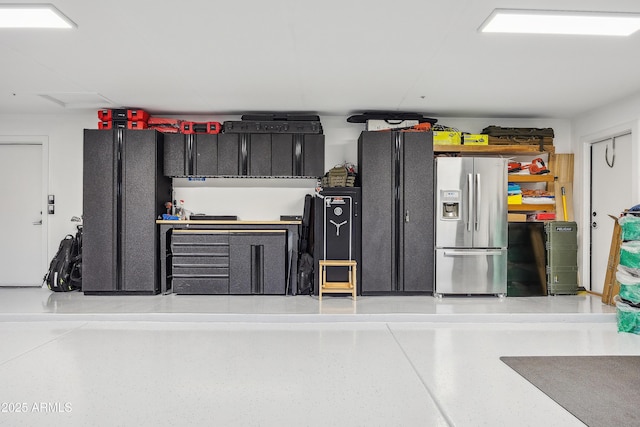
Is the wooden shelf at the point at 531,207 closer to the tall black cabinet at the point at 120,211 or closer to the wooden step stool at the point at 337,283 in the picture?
the wooden step stool at the point at 337,283

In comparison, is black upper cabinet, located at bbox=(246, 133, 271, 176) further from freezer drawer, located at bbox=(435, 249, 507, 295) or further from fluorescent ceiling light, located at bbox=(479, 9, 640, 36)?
fluorescent ceiling light, located at bbox=(479, 9, 640, 36)

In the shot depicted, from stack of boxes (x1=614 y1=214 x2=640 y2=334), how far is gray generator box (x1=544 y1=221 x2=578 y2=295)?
1.32 metres

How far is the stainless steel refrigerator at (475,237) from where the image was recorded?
5.28 m

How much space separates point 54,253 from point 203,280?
254 cm

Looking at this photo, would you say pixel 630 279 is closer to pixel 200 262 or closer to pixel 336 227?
pixel 336 227

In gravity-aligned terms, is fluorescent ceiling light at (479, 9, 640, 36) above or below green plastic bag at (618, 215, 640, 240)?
above

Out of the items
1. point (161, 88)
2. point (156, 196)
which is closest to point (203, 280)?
point (156, 196)

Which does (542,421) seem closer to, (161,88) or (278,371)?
(278,371)

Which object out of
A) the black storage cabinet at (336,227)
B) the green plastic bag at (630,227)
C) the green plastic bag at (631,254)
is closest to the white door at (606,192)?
the green plastic bag at (630,227)

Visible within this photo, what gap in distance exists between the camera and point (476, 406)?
2.34 meters

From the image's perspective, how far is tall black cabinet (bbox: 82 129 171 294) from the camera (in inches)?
210

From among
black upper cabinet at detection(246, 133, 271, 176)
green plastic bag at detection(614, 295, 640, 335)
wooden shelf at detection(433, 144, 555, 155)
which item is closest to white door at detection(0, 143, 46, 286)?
black upper cabinet at detection(246, 133, 271, 176)

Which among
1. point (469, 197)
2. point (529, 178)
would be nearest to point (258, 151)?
point (469, 197)

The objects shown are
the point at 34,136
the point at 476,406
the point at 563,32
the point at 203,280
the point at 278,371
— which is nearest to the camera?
the point at 476,406
